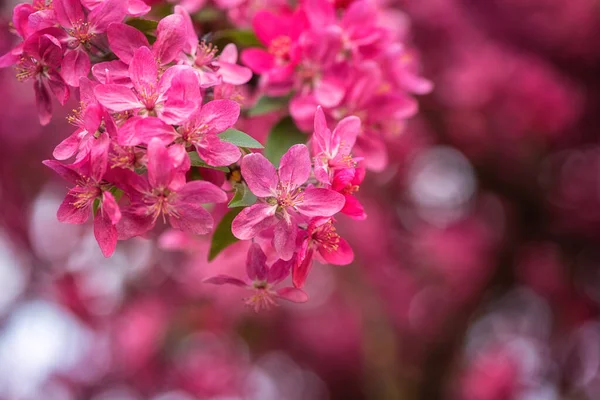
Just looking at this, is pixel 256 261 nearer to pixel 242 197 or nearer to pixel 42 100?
pixel 242 197

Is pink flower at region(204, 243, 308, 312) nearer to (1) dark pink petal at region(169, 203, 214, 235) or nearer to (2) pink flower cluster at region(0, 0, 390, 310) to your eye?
(2) pink flower cluster at region(0, 0, 390, 310)

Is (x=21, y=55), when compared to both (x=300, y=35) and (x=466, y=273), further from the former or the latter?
(x=466, y=273)

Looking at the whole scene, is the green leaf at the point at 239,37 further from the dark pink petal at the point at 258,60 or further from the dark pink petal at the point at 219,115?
the dark pink petal at the point at 219,115

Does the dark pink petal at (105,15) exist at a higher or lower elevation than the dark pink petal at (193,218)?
higher

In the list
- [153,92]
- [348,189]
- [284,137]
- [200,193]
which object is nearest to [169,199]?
[200,193]

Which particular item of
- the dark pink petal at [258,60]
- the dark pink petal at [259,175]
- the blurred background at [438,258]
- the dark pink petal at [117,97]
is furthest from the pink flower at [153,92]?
the blurred background at [438,258]

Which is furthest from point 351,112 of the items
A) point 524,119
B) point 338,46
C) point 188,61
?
point 524,119
